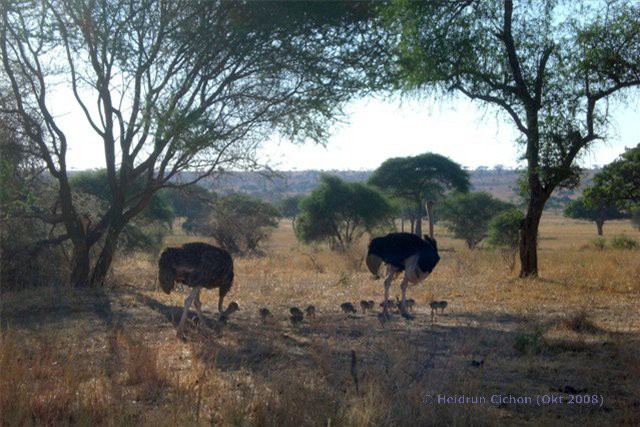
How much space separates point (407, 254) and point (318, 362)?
13.2ft

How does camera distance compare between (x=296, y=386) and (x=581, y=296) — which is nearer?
(x=296, y=386)

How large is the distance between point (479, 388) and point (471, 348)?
59.3 inches

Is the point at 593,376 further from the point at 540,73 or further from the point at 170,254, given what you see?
the point at 540,73

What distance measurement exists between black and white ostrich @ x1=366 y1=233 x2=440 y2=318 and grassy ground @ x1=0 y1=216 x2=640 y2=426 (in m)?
0.64

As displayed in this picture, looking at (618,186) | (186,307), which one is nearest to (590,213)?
(618,186)

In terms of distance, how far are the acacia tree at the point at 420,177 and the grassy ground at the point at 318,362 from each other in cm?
2507

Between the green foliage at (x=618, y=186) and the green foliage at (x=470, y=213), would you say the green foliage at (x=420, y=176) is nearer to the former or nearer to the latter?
the green foliage at (x=470, y=213)

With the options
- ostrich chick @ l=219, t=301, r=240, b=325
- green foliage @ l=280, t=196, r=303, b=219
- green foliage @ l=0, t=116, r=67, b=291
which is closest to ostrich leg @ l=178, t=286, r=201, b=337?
ostrich chick @ l=219, t=301, r=240, b=325

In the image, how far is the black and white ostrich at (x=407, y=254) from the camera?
410 inches

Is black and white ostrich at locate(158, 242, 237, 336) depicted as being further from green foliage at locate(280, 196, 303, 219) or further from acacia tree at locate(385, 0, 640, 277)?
green foliage at locate(280, 196, 303, 219)

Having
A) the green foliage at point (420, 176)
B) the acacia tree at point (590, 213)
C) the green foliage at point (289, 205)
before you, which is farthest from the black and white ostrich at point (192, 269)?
the green foliage at point (289, 205)

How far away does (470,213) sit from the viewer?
41969 millimetres

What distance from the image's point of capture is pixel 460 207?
4191cm

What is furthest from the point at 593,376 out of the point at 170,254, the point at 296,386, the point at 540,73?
the point at 540,73
